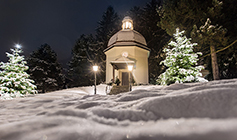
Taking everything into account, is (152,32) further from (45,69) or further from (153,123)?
(153,123)

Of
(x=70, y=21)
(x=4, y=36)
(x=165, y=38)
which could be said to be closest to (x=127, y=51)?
(x=165, y=38)

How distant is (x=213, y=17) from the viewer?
9008 mm

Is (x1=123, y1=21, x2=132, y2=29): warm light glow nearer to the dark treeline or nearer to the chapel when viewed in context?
the chapel

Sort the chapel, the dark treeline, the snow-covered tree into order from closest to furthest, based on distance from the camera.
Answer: the snow-covered tree < the dark treeline < the chapel

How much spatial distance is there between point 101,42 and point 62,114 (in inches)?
1017

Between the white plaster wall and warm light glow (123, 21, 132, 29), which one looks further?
warm light glow (123, 21, 132, 29)

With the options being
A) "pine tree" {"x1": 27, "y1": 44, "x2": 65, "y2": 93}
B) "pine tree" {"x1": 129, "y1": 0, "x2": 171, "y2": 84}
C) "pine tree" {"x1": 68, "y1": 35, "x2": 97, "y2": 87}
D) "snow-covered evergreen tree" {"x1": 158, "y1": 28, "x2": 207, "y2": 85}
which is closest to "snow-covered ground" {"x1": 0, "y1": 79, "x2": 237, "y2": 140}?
"snow-covered evergreen tree" {"x1": 158, "y1": 28, "x2": 207, "y2": 85}

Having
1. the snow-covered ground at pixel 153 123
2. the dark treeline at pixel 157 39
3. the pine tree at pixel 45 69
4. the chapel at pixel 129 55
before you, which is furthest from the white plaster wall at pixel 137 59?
the pine tree at pixel 45 69

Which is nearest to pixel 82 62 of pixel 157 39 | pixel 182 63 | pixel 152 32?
pixel 152 32

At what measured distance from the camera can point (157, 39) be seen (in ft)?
72.6

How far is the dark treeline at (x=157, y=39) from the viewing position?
354 inches

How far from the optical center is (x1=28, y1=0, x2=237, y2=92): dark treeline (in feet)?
29.5

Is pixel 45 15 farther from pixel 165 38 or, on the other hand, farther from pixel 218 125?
pixel 218 125

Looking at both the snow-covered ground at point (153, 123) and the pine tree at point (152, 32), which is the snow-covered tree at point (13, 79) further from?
the pine tree at point (152, 32)
